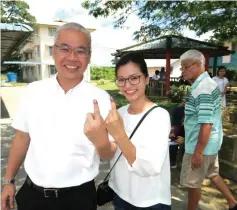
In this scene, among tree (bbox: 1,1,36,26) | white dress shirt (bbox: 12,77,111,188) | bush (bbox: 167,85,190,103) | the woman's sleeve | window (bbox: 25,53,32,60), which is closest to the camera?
the woman's sleeve

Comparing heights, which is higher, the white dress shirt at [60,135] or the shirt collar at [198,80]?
the shirt collar at [198,80]

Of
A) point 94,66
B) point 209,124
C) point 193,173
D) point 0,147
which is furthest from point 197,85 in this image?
point 94,66

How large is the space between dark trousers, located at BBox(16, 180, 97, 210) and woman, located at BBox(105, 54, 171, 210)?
197mm

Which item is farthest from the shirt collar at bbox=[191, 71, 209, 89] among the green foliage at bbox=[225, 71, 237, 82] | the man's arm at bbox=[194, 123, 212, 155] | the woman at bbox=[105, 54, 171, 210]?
the green foliage at bbox=[225, 71, 237, 82]

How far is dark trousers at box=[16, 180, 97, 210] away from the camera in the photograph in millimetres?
1738

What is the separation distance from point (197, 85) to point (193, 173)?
2.91ft

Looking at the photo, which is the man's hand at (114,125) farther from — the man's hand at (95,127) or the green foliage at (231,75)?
the green foliage at (231,75)

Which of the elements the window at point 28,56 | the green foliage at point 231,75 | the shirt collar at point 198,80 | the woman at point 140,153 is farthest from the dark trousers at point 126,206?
the window at point 28,56

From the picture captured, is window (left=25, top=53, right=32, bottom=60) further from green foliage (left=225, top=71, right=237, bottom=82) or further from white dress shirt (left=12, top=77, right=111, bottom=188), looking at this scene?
white dress shirt (left=12, top=77, right=111, bottom=188)

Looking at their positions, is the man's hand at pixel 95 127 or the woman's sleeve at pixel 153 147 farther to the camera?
the woman's sleeve at pixel 153 147

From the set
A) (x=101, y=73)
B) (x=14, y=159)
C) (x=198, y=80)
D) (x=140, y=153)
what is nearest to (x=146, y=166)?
(x=140, y=153)

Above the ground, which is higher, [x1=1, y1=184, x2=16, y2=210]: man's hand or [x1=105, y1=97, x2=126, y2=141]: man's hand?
[x1=105, y1=97, x2=126, y2=141]: man's hand

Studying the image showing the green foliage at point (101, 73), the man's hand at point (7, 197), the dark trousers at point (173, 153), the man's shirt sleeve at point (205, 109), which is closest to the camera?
the man's hand at point (7, 197)

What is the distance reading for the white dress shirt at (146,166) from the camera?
1.53m
